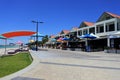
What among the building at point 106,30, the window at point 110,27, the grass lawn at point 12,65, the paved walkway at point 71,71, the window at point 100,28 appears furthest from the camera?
the window at point 100,28

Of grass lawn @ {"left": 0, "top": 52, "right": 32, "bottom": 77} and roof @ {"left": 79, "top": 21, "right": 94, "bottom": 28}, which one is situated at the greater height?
roof @ {"left": 79, "top": 21, "right": 94, "bottom": 28}

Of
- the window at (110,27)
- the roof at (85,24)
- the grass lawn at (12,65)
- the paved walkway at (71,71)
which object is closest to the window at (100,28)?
the window at (110,27)

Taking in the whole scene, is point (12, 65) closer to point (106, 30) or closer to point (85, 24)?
point (106, 30)

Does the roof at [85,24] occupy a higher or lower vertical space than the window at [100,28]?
higher

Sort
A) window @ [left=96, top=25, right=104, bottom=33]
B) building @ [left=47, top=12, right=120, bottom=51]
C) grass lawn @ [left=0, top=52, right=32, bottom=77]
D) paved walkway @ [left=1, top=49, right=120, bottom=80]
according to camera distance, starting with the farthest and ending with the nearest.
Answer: window @ [left=96, top=25, right=104, bottom=33], building @ [left=47, top=12, right=120, bottom=51], grass lawn @ [left=0, top=52, right=32, bottom=77], paved walkway @ [left=1, top=49, right=120, bottom=80]

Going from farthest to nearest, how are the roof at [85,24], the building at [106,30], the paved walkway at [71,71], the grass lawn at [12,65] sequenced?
the roof at [85,24], the building at [106,30], the grass lawn at [12,65], the paved walkway at [71,71]

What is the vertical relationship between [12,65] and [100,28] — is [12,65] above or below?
below

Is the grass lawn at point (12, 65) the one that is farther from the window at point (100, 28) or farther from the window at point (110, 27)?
the window at point (100, 28)

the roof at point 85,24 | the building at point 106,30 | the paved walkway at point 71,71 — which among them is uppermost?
the roof at point 85,24

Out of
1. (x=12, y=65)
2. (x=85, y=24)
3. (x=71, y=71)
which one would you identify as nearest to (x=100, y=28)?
(x=85, y=24)

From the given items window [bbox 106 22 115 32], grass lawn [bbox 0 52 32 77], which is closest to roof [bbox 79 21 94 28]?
window [bbox 106 22 115 32]

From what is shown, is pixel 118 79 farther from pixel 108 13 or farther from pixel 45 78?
pixel 108 13

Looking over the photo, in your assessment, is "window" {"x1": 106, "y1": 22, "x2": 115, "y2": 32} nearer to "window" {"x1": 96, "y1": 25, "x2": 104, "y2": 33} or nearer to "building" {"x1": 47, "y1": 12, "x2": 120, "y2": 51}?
"building" {"x1": 47, "y1": 12, "x2": 120, "y2": 51}

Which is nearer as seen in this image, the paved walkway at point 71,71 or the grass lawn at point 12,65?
the paved walkway at point 71,71
